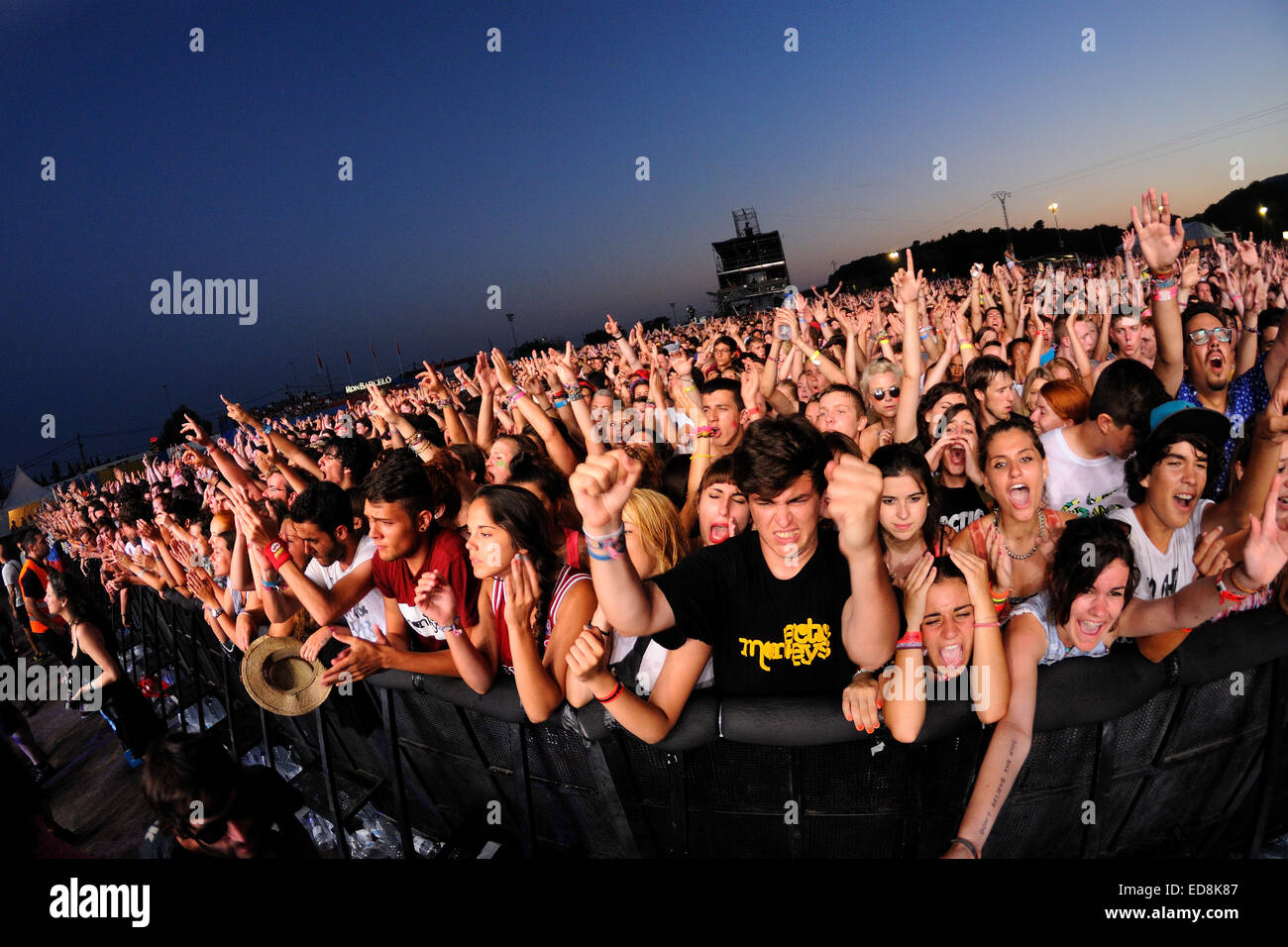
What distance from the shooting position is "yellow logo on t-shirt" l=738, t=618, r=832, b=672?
2111 mm

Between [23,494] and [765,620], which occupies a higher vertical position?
[765,620]

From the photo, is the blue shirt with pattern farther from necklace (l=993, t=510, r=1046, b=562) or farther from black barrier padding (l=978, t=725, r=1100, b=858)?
black barrier padding (l=978, t=725, r=1100, b=858)

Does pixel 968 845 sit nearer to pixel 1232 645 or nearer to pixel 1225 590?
pixel 1232 645

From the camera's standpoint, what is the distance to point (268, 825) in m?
2.07

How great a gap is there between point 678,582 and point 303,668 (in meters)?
2.14

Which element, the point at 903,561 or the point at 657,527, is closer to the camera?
the point at 903,561

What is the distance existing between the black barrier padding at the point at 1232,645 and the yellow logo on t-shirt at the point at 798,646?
1.04 metres

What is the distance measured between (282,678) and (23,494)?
24.6 metres

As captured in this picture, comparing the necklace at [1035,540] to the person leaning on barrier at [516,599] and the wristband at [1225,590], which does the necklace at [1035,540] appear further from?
the person leaning on barrier at [516,599]

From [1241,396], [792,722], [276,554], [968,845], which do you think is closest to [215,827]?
[276,554]

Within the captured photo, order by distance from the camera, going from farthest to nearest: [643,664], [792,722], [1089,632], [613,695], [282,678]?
1. [282,678]
2. [643,664]
3. [1089,632]
4. [613,695]
5. [792,722]

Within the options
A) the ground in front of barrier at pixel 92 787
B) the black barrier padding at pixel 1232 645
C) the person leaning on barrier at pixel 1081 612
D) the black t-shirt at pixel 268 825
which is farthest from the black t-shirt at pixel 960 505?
the ground in front of barrier at pixel 92 787

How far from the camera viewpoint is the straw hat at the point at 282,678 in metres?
3.02
